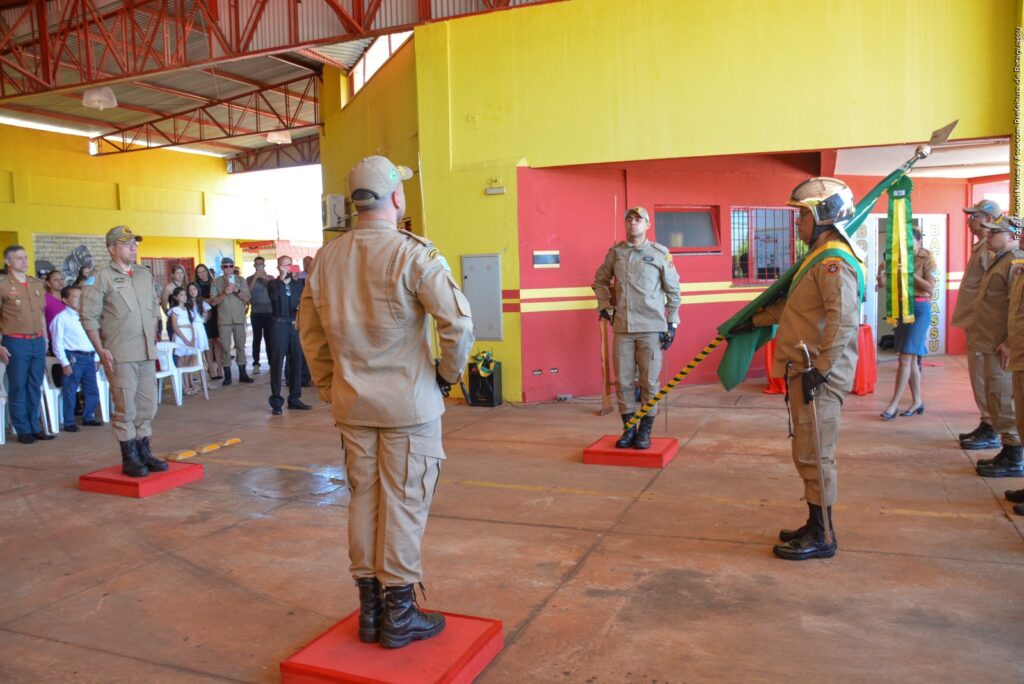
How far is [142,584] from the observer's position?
405 cm

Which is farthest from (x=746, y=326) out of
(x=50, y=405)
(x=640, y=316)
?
(x=50, y=405)

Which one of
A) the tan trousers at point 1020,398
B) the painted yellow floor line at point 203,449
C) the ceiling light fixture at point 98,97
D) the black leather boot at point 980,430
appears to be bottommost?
the painted yellow floor line at point 203,449

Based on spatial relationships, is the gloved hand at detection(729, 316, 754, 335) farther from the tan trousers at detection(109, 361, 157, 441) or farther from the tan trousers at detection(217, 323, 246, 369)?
the tan trousers at detection(217, 323, 246, 369)

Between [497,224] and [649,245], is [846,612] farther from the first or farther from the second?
[497,224]

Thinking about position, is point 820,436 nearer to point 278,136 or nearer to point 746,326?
point 746,326

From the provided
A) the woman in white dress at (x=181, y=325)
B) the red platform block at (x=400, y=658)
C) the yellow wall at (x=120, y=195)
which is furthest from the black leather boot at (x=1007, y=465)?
the yellow wall at (x=120, y=195)

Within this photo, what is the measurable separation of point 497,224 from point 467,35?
232cm

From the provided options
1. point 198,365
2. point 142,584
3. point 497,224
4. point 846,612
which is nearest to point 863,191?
point 497,224

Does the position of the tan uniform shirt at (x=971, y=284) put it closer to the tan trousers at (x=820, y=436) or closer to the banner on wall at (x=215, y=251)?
the tan trousers at (x=820, y=436)

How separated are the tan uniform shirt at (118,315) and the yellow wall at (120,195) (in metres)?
15.6

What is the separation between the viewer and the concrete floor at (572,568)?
314 centimetres

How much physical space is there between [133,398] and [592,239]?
5.54m

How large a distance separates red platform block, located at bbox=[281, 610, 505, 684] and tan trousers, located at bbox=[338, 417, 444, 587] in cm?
29

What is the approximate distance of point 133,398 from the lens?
230 inches
